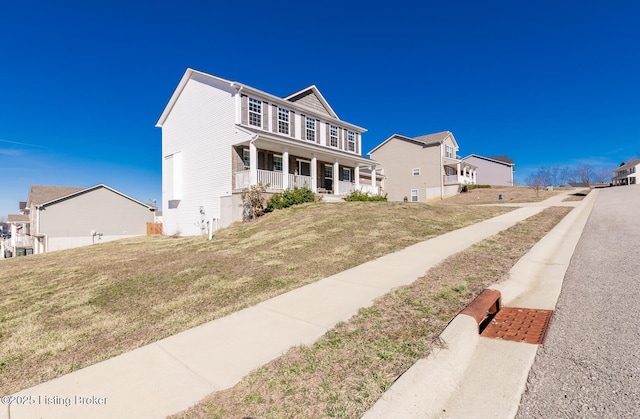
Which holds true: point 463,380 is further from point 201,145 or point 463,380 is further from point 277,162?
point 201,145

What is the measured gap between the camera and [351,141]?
2525 centimetres

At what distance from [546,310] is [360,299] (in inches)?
95.5

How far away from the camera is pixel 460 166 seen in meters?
38.8

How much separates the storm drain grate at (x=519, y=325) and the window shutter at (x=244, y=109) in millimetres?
16282

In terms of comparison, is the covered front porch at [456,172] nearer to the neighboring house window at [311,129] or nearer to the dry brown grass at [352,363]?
the neighboring house window at [311,129]

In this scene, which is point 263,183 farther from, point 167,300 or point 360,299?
point 360,299

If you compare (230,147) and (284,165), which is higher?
(230,147)

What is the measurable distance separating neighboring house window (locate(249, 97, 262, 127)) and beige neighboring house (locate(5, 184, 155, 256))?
2342cm

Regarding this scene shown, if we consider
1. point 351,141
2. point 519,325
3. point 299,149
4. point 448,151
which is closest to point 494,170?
point 448,151

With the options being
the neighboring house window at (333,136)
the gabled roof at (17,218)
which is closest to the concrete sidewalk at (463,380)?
the neighboring house window at (333,136)

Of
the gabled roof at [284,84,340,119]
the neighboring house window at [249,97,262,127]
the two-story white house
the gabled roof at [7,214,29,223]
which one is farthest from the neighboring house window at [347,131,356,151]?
the gabled roof at [7,214,29,223]

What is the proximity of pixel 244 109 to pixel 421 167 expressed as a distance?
2555cm

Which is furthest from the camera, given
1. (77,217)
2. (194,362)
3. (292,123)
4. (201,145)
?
(77,217)

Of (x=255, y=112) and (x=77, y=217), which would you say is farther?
(x=77, y=217)
